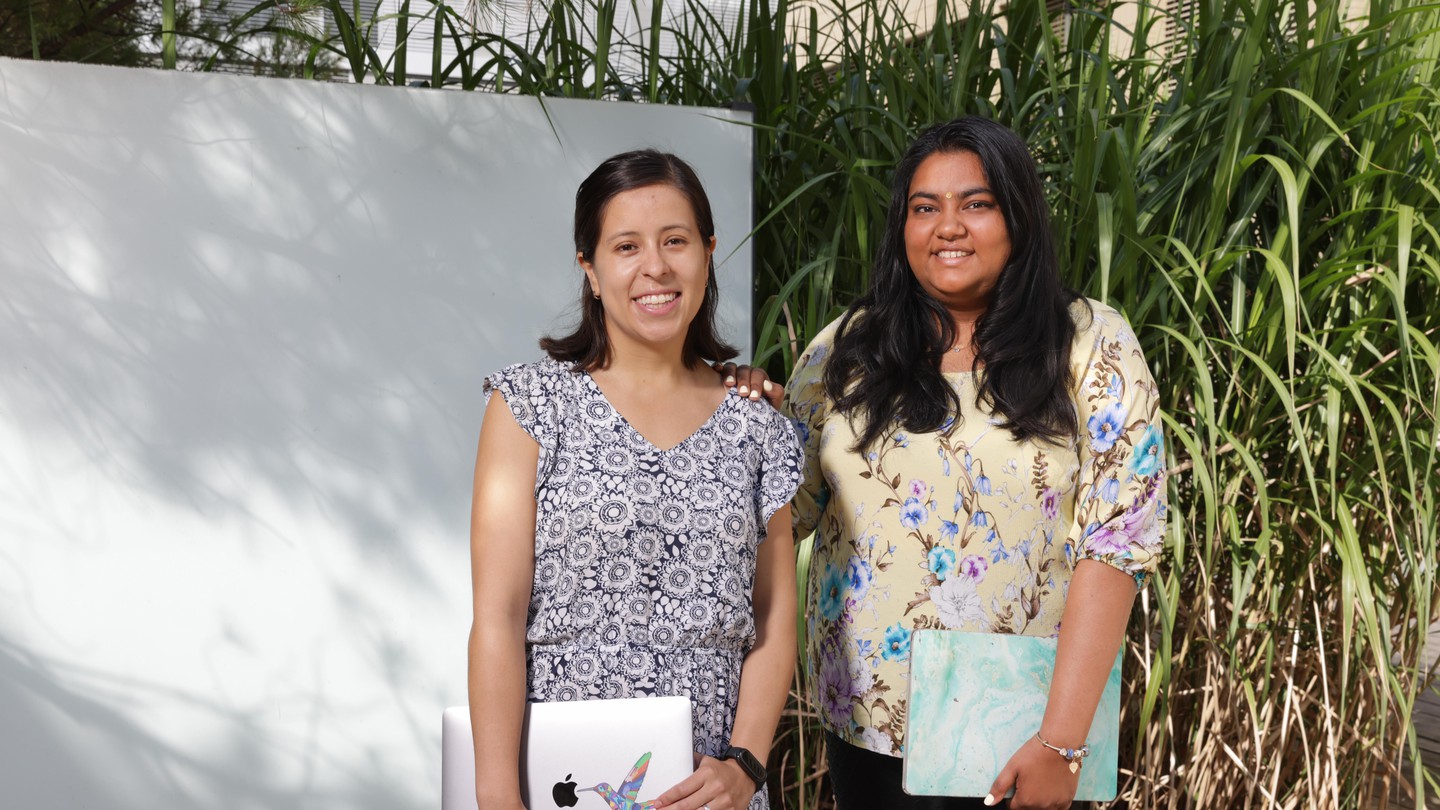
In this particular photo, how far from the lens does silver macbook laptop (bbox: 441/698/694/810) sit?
1.27 metres

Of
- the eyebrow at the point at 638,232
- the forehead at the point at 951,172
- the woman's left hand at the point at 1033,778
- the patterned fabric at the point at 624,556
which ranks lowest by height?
the woman's left hand at the point at 1033,778

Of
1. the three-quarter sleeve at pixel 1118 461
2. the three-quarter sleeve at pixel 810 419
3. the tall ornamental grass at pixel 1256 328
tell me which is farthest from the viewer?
the tall ornamental grass at pixel 1256 328

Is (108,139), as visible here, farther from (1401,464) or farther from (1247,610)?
(1401,464)

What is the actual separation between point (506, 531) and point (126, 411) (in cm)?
124

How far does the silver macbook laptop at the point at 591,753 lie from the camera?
50.0 inches

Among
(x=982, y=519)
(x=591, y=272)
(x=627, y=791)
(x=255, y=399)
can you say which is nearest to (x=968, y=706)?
(x=982, y=519)

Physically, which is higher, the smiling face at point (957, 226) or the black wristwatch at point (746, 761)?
the smiling face at point (957, 226)

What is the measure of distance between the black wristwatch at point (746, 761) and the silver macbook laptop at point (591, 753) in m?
0.10

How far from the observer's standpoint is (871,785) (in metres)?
1.60

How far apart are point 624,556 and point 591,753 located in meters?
0.21

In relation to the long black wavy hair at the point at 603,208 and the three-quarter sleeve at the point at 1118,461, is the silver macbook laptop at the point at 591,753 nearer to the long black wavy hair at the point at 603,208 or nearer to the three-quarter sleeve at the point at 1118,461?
the long black wavy hair at the point at 603,208

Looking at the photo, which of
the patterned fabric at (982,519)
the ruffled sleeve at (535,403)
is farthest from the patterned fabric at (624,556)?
the patterned fabric at (982,519)

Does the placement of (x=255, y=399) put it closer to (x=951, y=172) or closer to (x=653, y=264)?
(x=653, y=264)

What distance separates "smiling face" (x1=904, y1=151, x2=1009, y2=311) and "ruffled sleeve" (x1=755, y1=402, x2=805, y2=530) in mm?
287
